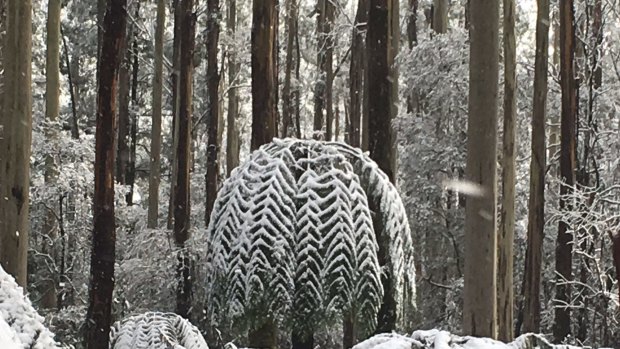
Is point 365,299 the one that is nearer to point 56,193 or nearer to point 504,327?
point 504,327

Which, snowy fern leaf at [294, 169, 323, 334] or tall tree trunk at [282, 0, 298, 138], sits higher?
tall tree trunk at [282, 0, 298, 138]

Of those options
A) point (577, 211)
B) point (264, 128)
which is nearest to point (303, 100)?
point (577, 211)

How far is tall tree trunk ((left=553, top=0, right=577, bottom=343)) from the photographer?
1309 centimetres

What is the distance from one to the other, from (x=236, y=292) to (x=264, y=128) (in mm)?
5226

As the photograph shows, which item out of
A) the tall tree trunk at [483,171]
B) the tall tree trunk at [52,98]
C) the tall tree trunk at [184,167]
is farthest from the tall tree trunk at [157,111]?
the tall tree trunk at [483,171]

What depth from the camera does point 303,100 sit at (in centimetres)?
3650

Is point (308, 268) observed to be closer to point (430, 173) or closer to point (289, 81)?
point (430, 173)

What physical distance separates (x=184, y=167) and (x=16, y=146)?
5.05 meters

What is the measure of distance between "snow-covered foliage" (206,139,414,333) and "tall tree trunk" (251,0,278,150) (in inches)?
190

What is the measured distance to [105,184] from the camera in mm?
7445

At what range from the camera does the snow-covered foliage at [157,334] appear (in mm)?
3000

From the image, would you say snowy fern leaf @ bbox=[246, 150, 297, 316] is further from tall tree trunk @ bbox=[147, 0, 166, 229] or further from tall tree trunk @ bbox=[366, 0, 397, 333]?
tall tree trunk @ bbox=[147, 0, 166, 229]

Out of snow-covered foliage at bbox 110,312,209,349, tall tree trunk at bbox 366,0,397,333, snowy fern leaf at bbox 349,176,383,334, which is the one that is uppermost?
tall tree trunk at bbox 366,0,397,333

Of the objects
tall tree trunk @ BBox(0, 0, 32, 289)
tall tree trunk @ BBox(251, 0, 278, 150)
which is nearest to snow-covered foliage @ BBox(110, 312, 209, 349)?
tall tree trunk @ BBox(251, 0, 278, 150)
